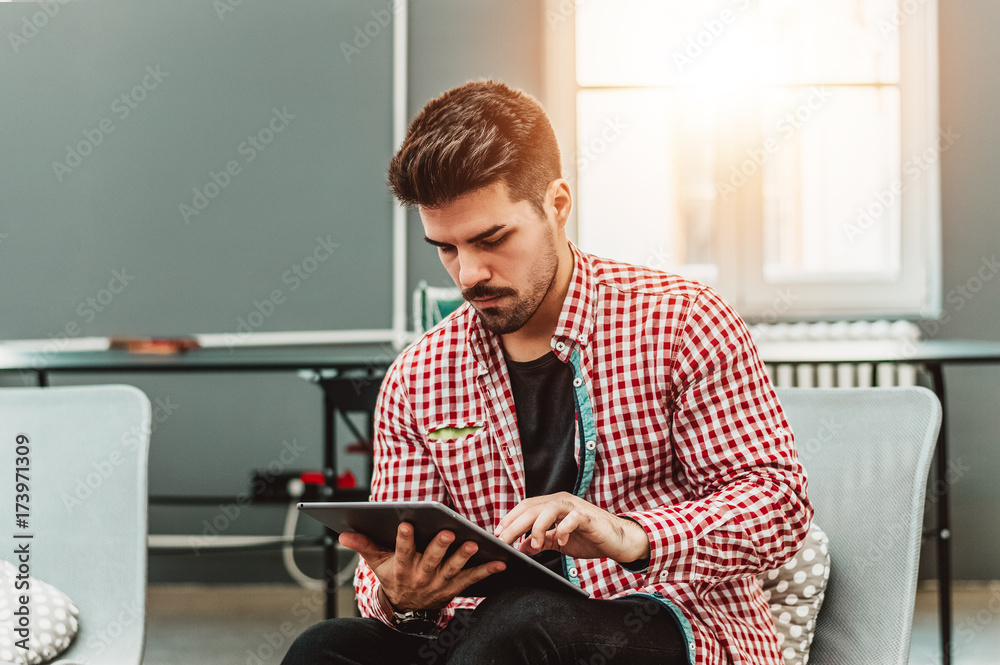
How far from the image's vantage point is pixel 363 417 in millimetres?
3416

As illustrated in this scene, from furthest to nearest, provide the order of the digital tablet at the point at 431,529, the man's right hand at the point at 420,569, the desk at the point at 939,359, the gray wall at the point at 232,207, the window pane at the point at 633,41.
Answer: the window pane at the point at 633,41 → the gray wall at the point at 232,207 → the desk at the point at 939,359 → the man's right hand at the point at 420,569 → the digital tablet at the point at 431,529

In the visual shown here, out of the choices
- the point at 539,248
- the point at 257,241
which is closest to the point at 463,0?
the point at 257,241

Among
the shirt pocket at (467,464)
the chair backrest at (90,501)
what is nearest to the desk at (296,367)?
the chair backrest at (90,501)

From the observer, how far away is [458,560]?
0.92m

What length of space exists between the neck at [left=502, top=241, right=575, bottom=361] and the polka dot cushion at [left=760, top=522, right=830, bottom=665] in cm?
44

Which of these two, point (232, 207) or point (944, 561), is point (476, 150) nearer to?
point (944, 561)

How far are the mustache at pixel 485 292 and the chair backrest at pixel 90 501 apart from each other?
1.78 ft

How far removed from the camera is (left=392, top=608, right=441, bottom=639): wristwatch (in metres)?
1.07

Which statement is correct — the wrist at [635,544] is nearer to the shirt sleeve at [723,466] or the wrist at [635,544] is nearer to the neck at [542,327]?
the shirt sleeve at [723,466]

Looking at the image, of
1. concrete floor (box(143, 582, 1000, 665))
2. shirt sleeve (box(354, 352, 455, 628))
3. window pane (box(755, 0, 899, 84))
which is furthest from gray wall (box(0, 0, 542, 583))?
shirt sleeve (box(354, 352, 455, 628))

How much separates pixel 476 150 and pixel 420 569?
509mm

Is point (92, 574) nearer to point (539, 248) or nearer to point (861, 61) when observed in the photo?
point (539, 248)

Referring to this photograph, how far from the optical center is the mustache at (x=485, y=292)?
112 centimetres

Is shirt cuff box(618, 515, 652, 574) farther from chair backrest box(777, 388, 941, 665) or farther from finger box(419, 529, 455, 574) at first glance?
chair backrest box(777, 388, 941, 665)
